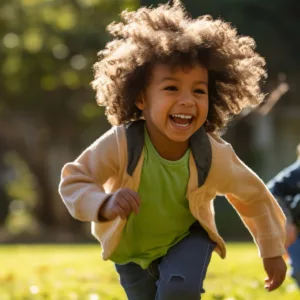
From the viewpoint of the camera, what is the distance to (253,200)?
550 centimetres

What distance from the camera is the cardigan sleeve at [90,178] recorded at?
16.2 feet

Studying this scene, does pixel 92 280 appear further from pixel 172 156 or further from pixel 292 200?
pixel 172 156

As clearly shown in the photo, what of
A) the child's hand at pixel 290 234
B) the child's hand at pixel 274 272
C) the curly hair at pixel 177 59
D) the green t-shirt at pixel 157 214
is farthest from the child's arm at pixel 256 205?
the child's hand at pixel 290 234

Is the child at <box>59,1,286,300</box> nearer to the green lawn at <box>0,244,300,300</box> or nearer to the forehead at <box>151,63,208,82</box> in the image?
the forehead at <box>151,63,208,82</box>

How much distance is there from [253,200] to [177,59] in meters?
0.84

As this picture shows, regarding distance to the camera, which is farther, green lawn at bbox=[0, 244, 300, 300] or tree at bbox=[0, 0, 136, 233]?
tree at bbox=[0, 0, 136, 233]

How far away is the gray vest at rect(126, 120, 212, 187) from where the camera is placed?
17.5 feet

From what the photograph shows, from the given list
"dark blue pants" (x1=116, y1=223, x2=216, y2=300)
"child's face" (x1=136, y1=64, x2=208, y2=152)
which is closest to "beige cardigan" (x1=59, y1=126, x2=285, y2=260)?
"dark blue pants" (x1=116, y1=223, x2=216, y2=300)

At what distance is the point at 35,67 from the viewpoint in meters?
26.7

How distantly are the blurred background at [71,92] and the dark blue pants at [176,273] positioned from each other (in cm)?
1542

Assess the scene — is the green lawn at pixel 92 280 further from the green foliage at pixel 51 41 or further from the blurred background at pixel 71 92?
the green foliage at pixel 51 41

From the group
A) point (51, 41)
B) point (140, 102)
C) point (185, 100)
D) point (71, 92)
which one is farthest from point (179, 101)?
point (71, 92)

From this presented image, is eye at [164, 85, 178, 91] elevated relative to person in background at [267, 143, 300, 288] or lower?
elevated

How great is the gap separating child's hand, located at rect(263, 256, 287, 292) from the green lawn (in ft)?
7.21
